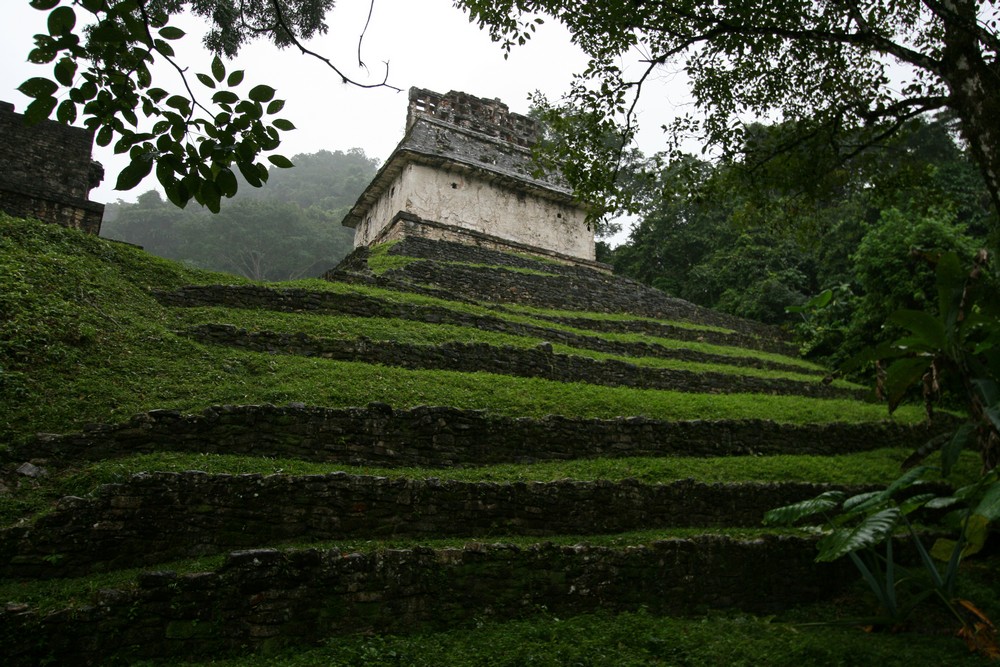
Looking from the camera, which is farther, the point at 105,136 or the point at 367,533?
the point at 367,533

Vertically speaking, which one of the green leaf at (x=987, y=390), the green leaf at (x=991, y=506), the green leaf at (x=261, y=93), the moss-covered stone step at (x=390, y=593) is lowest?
the moss-covered stone step at (x=390, y=593)

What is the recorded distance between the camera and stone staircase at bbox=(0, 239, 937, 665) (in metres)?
5.05

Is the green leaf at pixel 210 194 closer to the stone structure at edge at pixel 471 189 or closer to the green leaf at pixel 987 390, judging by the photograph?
the green leaf at pixel 987 390

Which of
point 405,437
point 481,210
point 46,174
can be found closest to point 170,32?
point 405,437

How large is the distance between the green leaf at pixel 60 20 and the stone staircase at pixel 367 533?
363cm

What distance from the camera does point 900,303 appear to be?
14.4 meters

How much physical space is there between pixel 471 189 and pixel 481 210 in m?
0.71

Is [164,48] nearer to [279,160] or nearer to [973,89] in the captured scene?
[279,160]

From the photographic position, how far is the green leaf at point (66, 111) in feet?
10.6

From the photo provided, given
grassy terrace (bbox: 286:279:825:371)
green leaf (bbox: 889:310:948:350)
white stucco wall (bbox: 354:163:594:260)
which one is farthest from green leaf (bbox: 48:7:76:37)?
white stucco wall (bbox: 354:163:594:260)

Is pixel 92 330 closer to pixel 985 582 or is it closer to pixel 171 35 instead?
pixel 171 35

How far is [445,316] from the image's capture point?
12742mm

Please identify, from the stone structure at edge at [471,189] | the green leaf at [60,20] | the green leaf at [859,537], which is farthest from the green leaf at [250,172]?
the stone structure at edge at [471,189]

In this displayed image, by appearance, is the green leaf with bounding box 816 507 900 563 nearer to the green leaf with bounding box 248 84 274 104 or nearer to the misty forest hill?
the green leaf with bounding box 248 84 274 104
